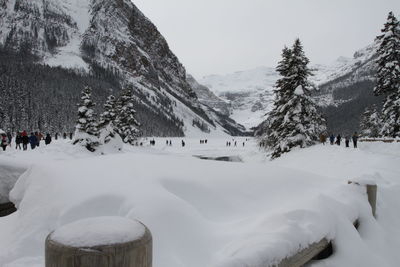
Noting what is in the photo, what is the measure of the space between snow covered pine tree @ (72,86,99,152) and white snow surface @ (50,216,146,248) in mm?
27105

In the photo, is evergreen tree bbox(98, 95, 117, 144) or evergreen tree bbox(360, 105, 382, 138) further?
evergreen tree bbox(360, 105, 382, 138)

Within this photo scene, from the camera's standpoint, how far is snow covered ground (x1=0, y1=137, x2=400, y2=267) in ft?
10.2

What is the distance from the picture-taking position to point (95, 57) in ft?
631

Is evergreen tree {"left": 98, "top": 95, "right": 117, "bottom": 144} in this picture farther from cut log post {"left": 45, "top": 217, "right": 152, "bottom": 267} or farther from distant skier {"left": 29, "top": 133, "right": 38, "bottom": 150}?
cut log post {"left": 45, "top": 217, "right": 152, "bottom": 267}

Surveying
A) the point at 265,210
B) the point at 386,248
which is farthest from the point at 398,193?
the point at 265,210

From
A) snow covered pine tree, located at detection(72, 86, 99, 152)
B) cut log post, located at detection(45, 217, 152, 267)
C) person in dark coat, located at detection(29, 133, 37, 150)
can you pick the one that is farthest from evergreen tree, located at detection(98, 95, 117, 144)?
cut log post, located at detection(45, 217, 152, 267)

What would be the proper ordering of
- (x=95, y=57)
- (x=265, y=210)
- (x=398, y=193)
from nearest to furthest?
(x=265, y=210)
(x=398, y=193)
(x=95, y=57)

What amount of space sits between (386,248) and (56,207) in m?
4.45

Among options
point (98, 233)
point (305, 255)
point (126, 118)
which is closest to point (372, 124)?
point (126, 118)

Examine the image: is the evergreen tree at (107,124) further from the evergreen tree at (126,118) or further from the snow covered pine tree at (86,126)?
→ the evergreen tree at (126,118)

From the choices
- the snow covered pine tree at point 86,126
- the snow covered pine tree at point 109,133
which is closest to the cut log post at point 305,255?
the snow covered pine tree at point 86,126

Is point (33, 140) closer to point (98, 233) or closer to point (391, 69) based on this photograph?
point (98, 233)

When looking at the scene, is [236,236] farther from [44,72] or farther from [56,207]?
[44,72]

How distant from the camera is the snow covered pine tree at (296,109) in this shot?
77.5ft
